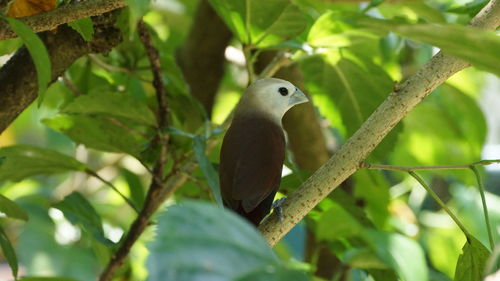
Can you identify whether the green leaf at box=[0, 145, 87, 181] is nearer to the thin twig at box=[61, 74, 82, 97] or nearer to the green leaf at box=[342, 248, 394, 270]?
the thin twig at box=[61, 74, 82, 97]

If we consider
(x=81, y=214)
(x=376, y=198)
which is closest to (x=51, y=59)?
(x=81, y=214)

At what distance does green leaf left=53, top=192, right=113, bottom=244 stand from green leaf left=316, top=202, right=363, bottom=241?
344 mm

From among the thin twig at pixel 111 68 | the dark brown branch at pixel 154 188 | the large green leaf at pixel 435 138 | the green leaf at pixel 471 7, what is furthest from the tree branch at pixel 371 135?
the large green leaf at pixel 435 138

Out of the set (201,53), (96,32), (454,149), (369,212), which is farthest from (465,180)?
(96,32)

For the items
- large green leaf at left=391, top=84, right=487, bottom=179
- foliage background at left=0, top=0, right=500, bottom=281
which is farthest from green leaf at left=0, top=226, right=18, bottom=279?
large green leaf at left=391, top=84, right=487, bottom=179

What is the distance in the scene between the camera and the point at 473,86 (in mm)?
2189

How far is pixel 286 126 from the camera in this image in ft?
6.10

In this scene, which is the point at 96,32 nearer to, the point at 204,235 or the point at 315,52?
the point at 315,52

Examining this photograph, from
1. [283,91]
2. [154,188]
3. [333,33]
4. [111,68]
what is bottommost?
[154,188]

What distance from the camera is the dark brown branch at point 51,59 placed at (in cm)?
109

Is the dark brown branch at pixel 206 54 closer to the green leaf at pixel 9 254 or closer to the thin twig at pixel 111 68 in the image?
the thin twig at pixel 111 68

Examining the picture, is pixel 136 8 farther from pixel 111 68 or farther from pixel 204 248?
pixel 111 68

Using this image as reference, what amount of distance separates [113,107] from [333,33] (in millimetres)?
386

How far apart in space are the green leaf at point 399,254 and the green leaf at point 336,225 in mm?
157
